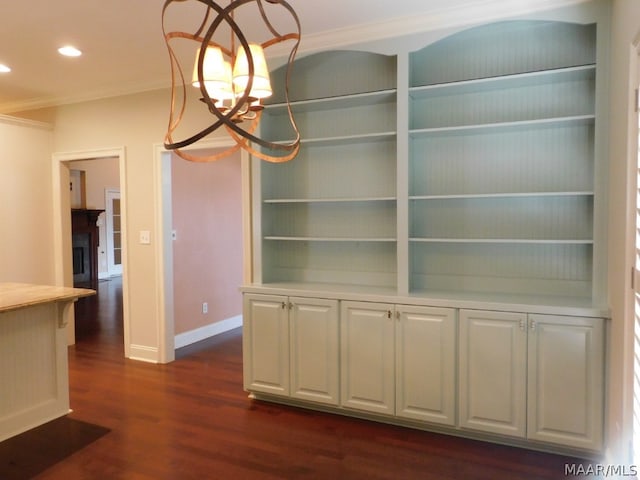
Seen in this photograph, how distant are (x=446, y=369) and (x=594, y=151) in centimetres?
158

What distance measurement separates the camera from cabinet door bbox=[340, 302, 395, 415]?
296 cm

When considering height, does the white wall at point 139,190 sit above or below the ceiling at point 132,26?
below

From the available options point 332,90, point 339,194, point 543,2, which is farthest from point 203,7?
point 543,2

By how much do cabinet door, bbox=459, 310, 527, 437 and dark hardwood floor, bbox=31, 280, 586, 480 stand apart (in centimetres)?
18

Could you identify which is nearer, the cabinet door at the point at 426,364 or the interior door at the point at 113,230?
the cabinet door at the point at 426,364

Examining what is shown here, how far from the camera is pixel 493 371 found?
8.84ft

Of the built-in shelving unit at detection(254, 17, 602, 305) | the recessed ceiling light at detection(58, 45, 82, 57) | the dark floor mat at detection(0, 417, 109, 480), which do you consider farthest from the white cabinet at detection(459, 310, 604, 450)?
the recessed ceiling light at detection(58, 45, 82, 57)

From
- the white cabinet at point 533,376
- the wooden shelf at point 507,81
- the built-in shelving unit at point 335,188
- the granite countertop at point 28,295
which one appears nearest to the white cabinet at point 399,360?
the white cabinet at point 533,376

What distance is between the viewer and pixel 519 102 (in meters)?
2.97

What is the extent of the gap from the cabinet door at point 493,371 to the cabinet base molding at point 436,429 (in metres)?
0.10

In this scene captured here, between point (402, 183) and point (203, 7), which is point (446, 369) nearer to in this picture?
point (402, 183)

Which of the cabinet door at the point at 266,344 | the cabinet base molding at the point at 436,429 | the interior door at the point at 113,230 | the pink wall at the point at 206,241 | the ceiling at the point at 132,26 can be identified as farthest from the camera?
the interior door at the point at 113,230

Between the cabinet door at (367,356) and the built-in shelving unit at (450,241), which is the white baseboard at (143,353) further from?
the cabinet door at (367,356)

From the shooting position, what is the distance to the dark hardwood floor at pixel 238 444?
247 centimetres
